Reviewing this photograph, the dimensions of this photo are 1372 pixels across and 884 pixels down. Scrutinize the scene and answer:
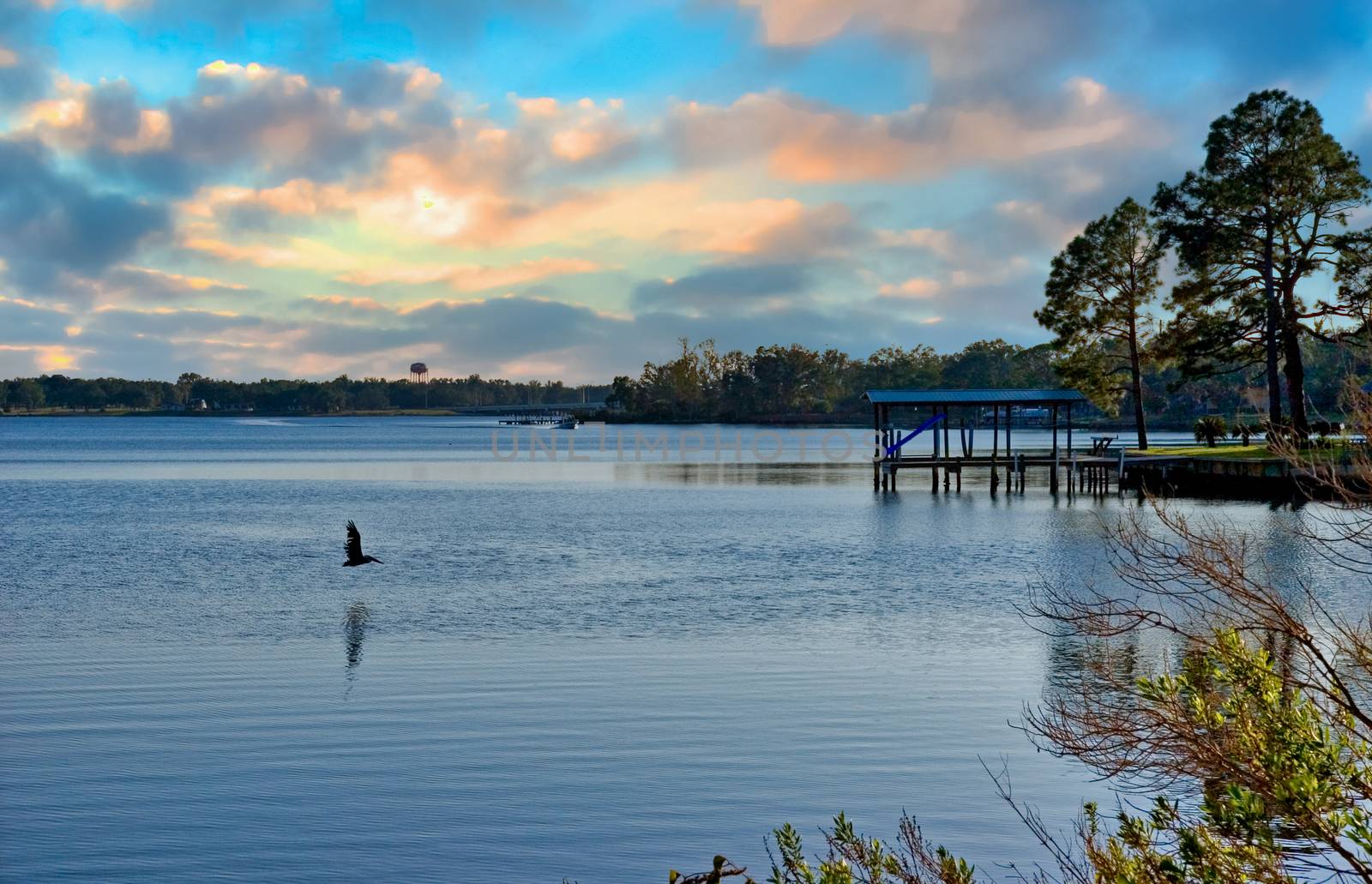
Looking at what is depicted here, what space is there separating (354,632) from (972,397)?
132 ft

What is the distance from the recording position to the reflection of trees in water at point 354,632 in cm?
1557

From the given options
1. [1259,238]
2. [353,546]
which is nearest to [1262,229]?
[1259,238]

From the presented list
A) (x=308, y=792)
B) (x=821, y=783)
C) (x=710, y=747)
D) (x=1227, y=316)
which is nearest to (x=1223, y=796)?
(x=821, y=783)

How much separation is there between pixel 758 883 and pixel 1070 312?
56096 mm

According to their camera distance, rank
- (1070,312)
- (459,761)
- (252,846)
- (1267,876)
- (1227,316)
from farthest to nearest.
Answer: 1. (1070,312)
2. (1227,316)
3. (459,761)
4. (252,846)
5. (1267,876)

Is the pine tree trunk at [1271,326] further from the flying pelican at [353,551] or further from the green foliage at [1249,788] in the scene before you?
the green foliage at [1249,788]

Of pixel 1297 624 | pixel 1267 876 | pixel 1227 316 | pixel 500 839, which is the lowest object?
pixel 500 839

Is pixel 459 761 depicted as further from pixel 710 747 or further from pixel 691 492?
pixel 691 492

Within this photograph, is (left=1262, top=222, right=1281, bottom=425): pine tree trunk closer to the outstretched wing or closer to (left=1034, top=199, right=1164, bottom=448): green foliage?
(left=1034, top=199, right=1164, bottom=448): green foliage

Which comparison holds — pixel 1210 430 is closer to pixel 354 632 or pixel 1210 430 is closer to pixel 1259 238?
pixel 1259 238

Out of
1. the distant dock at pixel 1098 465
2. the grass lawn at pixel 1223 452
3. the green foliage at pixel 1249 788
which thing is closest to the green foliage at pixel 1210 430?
the grass lawn at pixel 1223 452

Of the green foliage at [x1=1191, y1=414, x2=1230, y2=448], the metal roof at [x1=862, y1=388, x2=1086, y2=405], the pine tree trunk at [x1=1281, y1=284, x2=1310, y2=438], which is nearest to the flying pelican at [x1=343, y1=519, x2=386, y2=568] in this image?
the metal roof at [x1=862, y1=388, x2=1086, y2=405]

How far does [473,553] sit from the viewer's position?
98.7 ft

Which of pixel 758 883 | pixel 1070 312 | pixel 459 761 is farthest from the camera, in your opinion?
pixel 1070 312
